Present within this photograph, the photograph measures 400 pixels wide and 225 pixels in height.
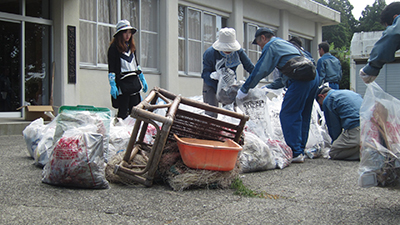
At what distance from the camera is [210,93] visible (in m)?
5.85

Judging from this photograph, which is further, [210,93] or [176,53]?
[176,53]

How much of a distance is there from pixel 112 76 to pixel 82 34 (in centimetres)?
399

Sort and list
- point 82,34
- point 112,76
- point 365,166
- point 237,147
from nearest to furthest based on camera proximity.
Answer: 1. point 365,166
2. point 237,147
3. point 112,76
4. point 82,34

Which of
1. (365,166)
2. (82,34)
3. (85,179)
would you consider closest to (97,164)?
(85,179)

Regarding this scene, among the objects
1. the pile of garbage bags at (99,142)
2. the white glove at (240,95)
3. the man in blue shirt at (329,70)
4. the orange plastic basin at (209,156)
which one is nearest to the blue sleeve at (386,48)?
the orange plastic basin at (209,156)

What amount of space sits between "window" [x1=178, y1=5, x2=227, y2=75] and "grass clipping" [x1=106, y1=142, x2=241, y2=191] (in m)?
7.97

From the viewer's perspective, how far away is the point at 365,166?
270cm

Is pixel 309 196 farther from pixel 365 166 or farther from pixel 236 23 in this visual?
pixel 236 23

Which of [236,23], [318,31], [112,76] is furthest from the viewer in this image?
[318,31]

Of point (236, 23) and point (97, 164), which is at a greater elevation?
point (236, 23)

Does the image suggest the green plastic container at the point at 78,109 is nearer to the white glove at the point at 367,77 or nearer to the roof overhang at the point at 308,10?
the white glove at the point at 367,77

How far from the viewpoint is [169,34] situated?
10.4m

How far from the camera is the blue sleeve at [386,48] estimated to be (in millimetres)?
2855

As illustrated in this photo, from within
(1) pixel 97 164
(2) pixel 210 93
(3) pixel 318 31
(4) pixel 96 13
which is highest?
(3) pixel 318 31
